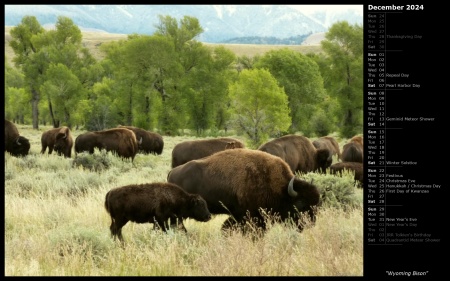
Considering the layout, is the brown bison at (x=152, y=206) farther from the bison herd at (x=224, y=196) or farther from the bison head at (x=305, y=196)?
the bison head at (x=305, y=196)

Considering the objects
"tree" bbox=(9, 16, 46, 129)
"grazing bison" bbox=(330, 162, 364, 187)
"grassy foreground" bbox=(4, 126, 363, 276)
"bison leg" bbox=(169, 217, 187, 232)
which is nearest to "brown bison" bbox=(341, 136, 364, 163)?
"grazing bison" bbox=(330, 162, 364, 187)

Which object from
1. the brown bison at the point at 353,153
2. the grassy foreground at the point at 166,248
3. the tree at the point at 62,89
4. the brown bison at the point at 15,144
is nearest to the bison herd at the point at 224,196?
the grassy foreground at the point at 166,248

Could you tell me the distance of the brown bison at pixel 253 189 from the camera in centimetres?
694

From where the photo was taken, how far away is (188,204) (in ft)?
22.8

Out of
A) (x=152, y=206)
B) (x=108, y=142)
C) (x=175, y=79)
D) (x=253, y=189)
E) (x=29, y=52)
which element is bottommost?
(x=152, y=206)

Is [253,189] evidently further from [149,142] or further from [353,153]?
[149,142]

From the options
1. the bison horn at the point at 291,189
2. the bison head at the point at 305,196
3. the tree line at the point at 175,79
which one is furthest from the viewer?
the tree line at the point at 175,79

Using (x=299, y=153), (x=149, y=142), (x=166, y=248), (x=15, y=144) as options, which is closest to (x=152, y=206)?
(x=166, y=248)

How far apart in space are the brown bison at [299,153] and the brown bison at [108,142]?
26.5 ft

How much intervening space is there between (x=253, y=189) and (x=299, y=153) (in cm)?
676

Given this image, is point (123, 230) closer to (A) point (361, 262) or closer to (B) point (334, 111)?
(A) point (361, 262)

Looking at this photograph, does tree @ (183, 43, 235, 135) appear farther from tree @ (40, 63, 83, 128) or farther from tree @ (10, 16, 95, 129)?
tree @ (10, 16, 95, 129)

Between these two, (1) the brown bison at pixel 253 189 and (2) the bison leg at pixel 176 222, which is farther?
(2) the bison leg at pixel 176 222

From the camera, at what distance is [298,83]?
47875 millimetres
